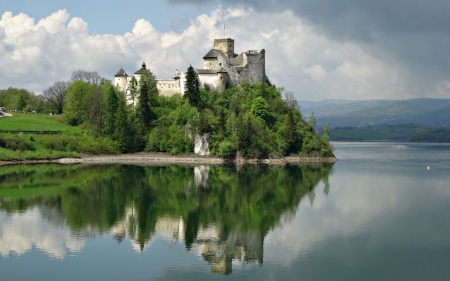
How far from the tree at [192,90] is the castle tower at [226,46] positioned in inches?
270

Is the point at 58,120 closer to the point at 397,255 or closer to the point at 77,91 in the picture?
the point at 77,91

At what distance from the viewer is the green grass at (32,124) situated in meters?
70.9

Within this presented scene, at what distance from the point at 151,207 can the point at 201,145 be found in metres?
33.9

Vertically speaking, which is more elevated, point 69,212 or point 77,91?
point 77,91

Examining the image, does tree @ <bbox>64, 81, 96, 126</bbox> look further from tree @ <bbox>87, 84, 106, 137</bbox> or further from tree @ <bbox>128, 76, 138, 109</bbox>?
tree @ <bbox>128, 76, 138, 109</bbox>

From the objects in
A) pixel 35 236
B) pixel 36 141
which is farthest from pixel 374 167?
pixel 35 236

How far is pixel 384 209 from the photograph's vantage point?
Answer: 35188mm

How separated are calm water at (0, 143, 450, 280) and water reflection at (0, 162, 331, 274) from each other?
8 centimetres

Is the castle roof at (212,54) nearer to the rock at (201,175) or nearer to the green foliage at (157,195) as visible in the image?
the rock at (201,175)

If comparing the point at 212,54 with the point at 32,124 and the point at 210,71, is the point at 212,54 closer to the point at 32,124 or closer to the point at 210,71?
the point at 210,71

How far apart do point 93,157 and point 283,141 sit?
2302cm

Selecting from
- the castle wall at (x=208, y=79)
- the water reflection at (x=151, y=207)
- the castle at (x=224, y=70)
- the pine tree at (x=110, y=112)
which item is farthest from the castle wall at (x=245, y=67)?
the water reflection at (x=151, y=207)

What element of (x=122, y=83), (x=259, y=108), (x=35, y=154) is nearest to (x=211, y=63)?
(x=259, y=108)

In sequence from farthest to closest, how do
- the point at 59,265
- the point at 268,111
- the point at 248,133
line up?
the point at 268,111, the point at 248,133, the point at 59,265
